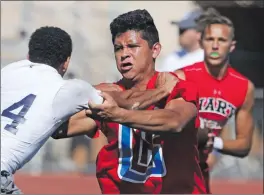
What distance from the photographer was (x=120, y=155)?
5.94 meters

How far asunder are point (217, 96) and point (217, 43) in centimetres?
57

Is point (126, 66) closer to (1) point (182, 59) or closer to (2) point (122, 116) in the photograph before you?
(2) point (122, 116)

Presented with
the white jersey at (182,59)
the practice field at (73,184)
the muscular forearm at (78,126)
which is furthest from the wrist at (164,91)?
the practice field at (73,184)

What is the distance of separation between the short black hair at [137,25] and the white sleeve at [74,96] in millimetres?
716

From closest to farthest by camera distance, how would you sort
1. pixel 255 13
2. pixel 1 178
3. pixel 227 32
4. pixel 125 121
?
pixel 125 121
pixel 1 178
pixel 227 32
pixel 255 13

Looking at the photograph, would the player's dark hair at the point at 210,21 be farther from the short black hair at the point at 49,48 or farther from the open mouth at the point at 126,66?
the short black hair at the point at 49,48

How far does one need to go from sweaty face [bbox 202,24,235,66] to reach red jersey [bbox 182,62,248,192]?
196mm

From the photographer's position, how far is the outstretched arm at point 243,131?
7742 millimetres

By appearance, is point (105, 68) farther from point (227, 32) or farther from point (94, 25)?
point (227, 32)

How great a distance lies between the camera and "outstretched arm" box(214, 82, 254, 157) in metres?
7.74

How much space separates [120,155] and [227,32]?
2695 millimetres

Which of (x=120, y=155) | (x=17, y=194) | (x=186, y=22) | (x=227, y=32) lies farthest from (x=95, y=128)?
(x=186, y=22)

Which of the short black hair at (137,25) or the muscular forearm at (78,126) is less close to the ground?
the short black hair at (137,25)

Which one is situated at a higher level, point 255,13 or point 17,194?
point 255,13
